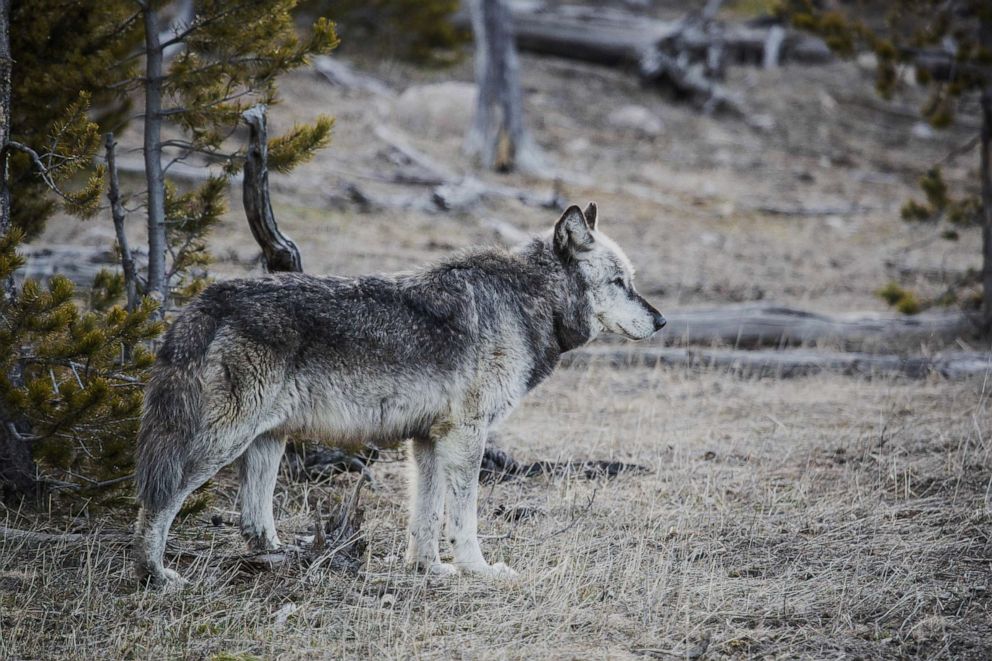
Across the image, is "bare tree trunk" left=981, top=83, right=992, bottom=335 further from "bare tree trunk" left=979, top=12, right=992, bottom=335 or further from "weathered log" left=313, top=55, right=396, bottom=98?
"weathered log" left=313, top=55, right=396, bottom=98

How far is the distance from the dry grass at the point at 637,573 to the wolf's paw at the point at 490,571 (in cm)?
13

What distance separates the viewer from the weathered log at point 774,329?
455 inches

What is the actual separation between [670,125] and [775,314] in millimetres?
13760

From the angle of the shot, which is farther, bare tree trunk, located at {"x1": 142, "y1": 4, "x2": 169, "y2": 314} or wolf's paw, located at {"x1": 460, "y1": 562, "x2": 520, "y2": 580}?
bare tree trunk, located at {"x1": 142, "y1": 4, "x2": 169, "y2": 314}

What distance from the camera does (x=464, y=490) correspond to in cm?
584

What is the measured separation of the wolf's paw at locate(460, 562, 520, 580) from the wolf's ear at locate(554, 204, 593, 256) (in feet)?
6.92

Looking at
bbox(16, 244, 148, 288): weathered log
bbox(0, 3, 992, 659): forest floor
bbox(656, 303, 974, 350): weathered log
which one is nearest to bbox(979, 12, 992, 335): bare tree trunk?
bbox(656, 303, 974, 350): weathered log

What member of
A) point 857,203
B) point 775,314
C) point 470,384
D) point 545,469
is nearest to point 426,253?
point 775,314

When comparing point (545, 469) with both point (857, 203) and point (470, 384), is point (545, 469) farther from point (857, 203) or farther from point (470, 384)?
point (857, 203)

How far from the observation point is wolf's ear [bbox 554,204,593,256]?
6.28 meters

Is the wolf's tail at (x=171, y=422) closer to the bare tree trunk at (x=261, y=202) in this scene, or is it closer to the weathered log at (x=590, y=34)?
the bare tree trunk at (x=261, y=202)

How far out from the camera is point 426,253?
1434 cm

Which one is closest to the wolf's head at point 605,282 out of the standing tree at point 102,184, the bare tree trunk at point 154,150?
the standing tree at point 102,184

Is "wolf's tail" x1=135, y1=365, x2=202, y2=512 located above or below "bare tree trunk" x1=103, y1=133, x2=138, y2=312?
below
